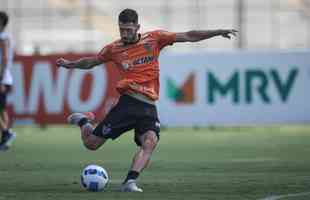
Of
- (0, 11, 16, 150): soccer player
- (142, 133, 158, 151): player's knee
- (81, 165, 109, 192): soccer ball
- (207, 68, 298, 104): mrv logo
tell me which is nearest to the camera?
(81, 165, 109, 192): soccer ball

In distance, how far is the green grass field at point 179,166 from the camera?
11.6m

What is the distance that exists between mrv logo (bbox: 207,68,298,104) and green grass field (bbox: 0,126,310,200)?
0.99m

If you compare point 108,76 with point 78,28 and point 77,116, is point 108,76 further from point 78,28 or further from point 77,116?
point 77,116

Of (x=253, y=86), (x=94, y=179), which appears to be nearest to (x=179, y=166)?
(x=94, y=179)

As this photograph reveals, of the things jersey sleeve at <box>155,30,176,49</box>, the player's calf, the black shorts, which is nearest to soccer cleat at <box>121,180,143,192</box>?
the black shorts

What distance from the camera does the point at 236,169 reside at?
1506 centimetres

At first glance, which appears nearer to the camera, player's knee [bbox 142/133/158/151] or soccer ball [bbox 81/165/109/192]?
soccer ball [bbox 81/165/109/192]

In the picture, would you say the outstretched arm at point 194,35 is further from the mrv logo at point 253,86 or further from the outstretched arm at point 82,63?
the mrv logo at point 253,86

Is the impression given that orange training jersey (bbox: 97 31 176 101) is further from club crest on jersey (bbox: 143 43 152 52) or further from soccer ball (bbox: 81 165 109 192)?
soccer ball (bbox: 81 165 109 192)

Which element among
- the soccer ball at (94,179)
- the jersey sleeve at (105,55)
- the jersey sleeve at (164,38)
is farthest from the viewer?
the jersey sleeve at (105,55)

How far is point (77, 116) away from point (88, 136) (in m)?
0.44

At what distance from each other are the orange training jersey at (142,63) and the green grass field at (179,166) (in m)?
1.10

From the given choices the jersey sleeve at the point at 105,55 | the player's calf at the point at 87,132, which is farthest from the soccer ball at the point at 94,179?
the jersey sleeve at the point at 105,55

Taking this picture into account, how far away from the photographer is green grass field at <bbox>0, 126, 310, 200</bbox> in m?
11.6
